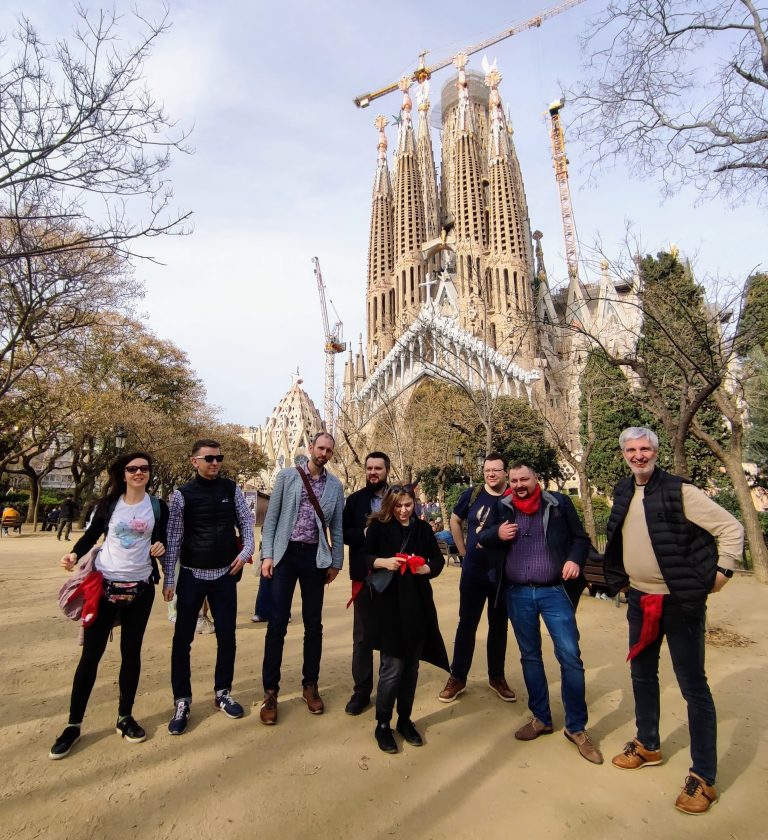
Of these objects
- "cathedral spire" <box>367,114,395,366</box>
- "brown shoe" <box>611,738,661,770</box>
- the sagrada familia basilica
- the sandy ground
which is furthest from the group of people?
"cathedral spire" <box>367,114,395,366</box>

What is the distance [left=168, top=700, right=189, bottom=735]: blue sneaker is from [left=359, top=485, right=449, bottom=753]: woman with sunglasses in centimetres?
115

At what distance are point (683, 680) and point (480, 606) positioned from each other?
4.75 feet

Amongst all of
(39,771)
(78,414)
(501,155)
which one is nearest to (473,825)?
(39,771)

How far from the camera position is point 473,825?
7.43 feet

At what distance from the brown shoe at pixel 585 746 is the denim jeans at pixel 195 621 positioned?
6.88 ft

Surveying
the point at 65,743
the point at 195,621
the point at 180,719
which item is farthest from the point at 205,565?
the point at 65,743

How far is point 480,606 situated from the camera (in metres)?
3.79

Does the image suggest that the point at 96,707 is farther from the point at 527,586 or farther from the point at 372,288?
the point at 372,288

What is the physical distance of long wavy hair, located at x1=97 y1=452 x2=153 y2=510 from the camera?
317 centimetres

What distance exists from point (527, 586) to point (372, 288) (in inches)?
2263

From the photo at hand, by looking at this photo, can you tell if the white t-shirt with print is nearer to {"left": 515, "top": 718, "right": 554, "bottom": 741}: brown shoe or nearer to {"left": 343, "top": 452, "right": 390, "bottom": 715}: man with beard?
{"left": 343, "top": 452, "right": 390, "bottom": 715}: man with beard

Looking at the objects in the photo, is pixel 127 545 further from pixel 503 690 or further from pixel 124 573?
pixel 503 690

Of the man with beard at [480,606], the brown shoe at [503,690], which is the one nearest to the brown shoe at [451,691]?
the man with beard at [480,606]

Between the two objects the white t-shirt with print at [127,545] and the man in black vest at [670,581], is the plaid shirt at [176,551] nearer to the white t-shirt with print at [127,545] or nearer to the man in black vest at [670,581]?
the white t-shirt with print at [127,545]
